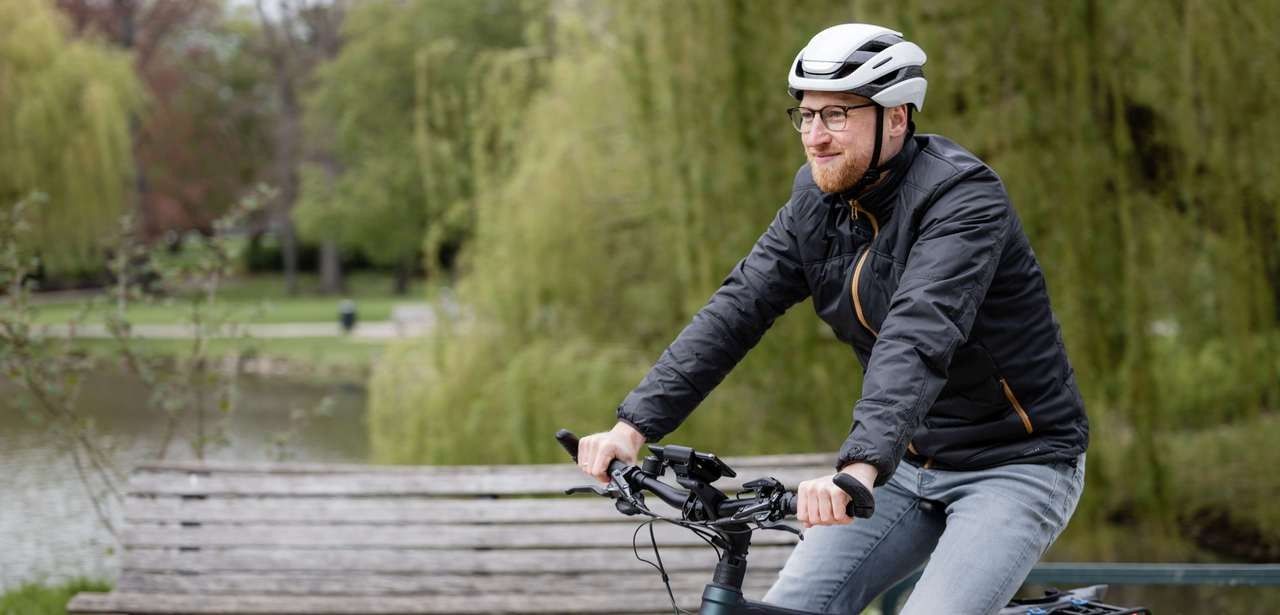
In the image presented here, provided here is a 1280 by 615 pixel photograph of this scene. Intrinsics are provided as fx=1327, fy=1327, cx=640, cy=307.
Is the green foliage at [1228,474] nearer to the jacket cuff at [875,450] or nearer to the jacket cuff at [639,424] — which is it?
the jacket cuff at [639,424]

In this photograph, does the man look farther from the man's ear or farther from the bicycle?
the bicycle

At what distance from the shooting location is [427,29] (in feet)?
106

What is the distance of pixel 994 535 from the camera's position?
240 centimetres

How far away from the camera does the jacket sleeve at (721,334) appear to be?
256 cm

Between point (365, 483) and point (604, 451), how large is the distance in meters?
2.25

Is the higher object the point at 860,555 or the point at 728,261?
the point at 860,555

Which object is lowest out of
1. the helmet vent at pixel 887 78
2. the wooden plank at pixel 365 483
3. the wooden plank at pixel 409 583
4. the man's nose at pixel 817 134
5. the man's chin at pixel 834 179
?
the wooden plank at pixel 409 583

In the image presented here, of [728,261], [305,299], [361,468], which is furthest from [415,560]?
[305,299]

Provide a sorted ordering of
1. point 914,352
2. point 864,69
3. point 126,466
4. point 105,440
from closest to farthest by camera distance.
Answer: point 914,352 → point 864,69 → point 105,440 → point 126,466

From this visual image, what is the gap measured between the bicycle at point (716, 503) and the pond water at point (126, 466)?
3989mm

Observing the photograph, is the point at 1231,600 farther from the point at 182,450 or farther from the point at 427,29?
the point at 427,29

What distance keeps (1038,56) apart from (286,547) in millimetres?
4226

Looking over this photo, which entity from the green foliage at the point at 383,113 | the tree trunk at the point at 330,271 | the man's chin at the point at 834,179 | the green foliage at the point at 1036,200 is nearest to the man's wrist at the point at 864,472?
the man's chin at the point at 834,179

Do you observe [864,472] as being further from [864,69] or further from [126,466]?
[126,466]
